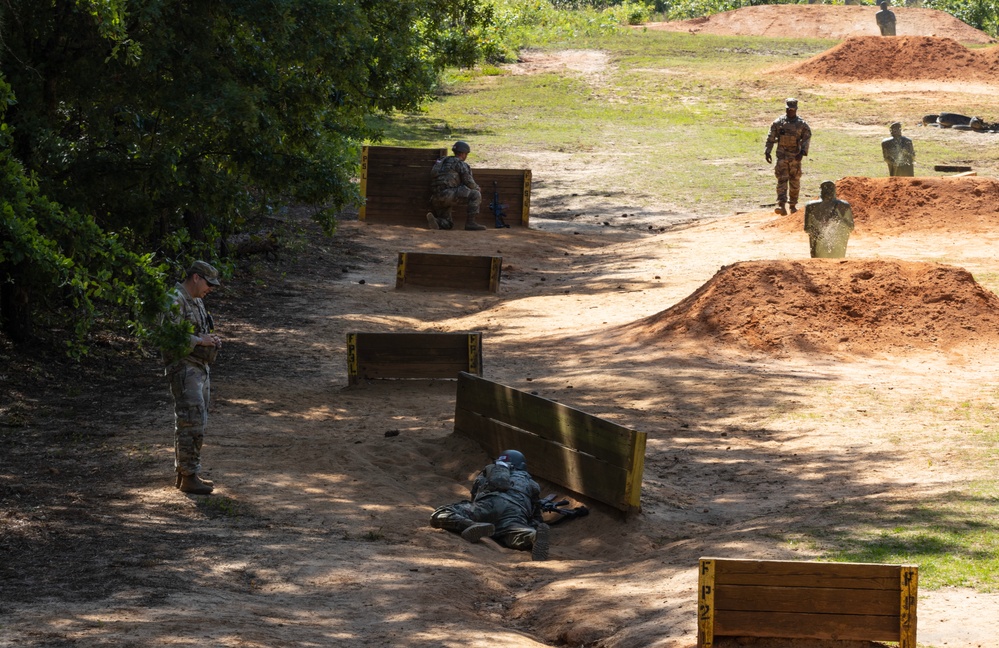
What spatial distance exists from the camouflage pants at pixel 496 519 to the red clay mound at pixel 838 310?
6220mm

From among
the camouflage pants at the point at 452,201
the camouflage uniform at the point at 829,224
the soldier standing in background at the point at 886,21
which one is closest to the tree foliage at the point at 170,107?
the camouflage uniform at the point at 829,224

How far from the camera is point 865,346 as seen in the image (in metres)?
15.1

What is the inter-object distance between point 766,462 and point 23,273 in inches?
317

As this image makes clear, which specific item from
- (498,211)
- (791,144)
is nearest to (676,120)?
(498,211)

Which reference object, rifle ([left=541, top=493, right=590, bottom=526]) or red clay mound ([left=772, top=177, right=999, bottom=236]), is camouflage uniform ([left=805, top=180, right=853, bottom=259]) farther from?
rifle ([left=541, top=493, right=590, bottom=526])

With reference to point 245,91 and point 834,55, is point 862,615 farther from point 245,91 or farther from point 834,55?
point 834,55

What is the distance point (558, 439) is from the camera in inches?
416

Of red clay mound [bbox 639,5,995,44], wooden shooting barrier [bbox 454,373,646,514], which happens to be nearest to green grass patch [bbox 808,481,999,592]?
wooden shooting barrier [bbox 454,373,646,514]

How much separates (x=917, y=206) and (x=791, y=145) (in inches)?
105

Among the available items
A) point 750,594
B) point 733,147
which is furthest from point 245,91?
point 733,147

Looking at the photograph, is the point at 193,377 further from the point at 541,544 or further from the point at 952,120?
the point at 952,120

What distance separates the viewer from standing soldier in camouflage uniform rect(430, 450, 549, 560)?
31.3 feet

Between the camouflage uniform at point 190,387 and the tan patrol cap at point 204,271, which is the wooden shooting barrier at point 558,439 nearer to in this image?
the camouflage uniform at point 190,387

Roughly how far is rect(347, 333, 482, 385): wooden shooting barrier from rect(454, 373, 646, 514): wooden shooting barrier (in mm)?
2114
